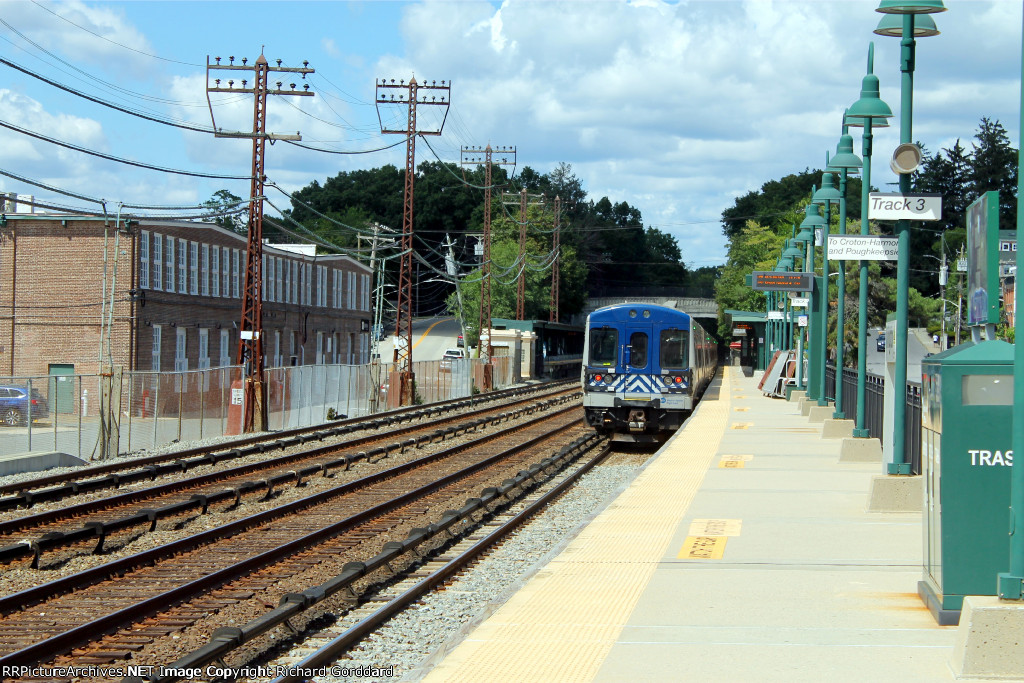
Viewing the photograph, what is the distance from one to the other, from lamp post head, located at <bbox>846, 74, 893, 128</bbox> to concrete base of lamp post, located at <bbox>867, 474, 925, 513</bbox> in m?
5.37

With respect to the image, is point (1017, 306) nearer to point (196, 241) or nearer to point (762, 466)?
point (762, 466)

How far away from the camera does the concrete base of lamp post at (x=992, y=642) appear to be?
5750 mm

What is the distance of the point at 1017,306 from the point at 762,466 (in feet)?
37.3

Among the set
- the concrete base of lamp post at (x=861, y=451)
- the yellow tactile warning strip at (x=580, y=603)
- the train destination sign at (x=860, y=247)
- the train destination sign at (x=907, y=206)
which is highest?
the train destination sign at (x=907, y=206)

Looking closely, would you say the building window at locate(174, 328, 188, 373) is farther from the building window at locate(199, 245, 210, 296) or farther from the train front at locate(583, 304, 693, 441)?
the train front at locate(583, 304, 693, 441)

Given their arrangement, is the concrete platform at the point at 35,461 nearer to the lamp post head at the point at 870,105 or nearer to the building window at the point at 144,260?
the lamp post head at the point at 870,105

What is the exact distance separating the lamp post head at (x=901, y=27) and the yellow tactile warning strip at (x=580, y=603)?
587cm

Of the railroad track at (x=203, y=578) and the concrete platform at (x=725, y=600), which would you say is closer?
the concrete platform at (x=725, y=600)

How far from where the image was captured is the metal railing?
15258 millimetres

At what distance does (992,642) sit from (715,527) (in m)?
5.53

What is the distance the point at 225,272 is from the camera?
52.5m

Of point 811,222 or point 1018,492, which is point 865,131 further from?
point 811,222

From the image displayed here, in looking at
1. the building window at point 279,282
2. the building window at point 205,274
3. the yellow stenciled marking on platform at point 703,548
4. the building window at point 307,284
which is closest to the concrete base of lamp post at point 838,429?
the yellow stenciled marking on platform at point 703,548

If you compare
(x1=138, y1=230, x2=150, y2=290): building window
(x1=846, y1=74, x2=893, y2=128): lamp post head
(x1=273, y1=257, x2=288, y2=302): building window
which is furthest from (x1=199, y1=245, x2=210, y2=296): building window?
(x1=846, y1=74, x2=893, y2=128): lamp post head
